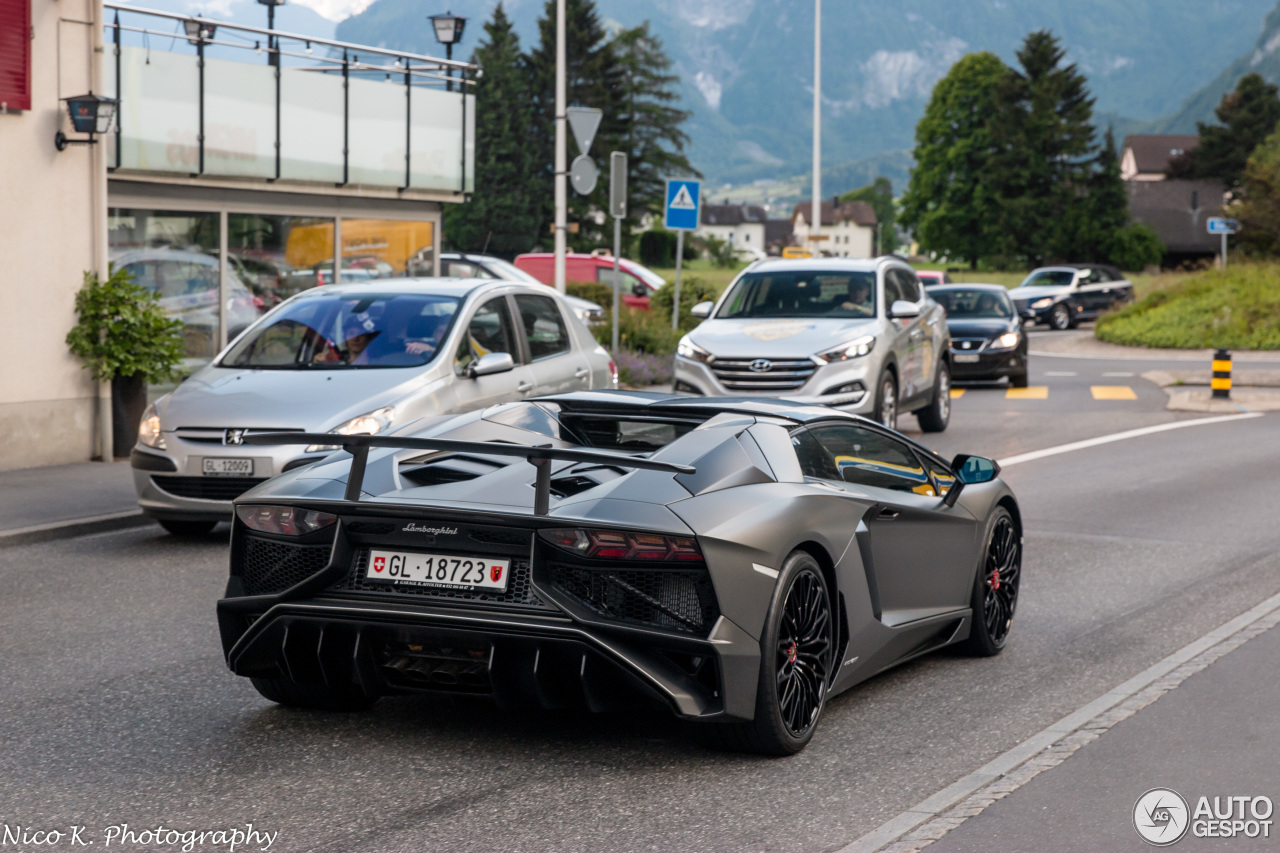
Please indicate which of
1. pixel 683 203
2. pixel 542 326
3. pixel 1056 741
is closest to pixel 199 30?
pixel 542 326

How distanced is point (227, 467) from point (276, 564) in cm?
454

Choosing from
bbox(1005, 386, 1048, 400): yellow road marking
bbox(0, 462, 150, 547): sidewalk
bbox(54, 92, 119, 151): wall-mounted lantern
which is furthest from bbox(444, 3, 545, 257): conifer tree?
bbox(0, 462, 150, 547): sidewalk

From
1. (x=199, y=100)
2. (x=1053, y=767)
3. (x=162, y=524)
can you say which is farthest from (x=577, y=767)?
(x=199, y=100)

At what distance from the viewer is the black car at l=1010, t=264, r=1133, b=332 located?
158 ft

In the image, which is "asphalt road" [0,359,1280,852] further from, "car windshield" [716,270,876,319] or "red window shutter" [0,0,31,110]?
"car windshield" [716,270,876,319]

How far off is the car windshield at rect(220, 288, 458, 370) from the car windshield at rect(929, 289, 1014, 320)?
51.3ft

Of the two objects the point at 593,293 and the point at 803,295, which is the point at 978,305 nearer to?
the point at 593,293

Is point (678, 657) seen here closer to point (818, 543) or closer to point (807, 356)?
point (818, 543)

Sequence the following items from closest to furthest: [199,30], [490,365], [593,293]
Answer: [490,365]
[199,30]
[593,293]

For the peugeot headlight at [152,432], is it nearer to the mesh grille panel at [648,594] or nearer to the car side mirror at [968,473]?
the car side mirror at [968,473]

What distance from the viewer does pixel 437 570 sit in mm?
4961

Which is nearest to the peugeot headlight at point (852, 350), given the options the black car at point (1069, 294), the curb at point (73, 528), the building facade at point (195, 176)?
the building facade at point (195, 176)

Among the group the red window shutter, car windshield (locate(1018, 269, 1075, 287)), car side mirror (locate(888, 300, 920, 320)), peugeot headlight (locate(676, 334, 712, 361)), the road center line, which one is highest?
the red window shutter

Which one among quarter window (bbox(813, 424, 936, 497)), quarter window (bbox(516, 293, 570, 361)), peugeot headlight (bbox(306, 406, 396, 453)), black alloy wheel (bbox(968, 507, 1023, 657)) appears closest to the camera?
quarter window (bbox(813, 424, 936, 497))
